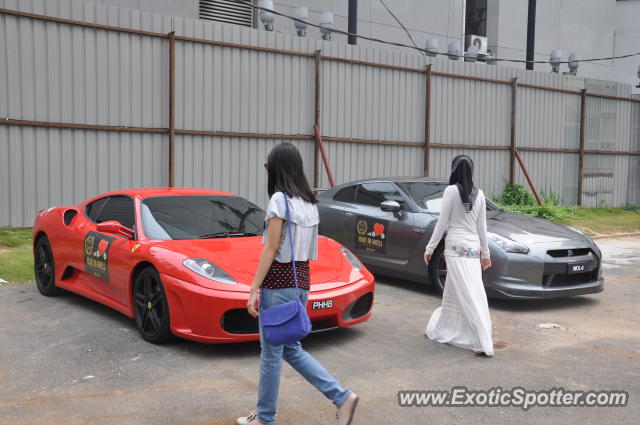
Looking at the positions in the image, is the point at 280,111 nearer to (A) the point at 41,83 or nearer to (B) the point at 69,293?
(A) the point at 41,83

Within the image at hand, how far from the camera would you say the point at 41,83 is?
1077 centimetres

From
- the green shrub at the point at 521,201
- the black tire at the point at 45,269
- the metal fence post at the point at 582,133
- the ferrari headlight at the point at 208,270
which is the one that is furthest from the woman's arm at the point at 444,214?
the metal fence post at the point at 582,133

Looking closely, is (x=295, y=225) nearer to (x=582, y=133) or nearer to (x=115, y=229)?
(x=115, y=229)

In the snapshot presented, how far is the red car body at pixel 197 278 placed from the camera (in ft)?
16.4

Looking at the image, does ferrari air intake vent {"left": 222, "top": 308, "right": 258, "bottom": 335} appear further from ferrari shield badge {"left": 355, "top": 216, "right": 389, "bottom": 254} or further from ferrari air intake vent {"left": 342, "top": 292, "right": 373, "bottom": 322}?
ferrari shield badge {"left": 355, "top": 216, "right": 389, "bottom": 254}

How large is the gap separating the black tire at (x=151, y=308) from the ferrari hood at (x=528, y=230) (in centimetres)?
375

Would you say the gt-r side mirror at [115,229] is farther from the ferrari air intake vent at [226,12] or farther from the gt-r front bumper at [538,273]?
the ferrari air intake vent at [226,12]

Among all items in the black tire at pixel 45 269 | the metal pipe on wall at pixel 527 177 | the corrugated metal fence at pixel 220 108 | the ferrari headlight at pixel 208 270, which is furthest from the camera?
the metal pipe on wall at pixel 527 177

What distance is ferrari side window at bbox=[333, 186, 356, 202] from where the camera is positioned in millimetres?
9094

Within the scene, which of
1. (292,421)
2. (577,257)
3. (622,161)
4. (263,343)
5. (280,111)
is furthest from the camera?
(622,161)

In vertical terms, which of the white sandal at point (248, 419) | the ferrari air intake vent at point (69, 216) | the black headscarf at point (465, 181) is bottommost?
the white sandal at point (248, 419)

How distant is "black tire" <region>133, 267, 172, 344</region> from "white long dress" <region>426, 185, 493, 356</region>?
90.0 inches

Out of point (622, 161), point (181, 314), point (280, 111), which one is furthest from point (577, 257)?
point (622, 161)

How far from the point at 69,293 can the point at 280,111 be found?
719 centimetres
